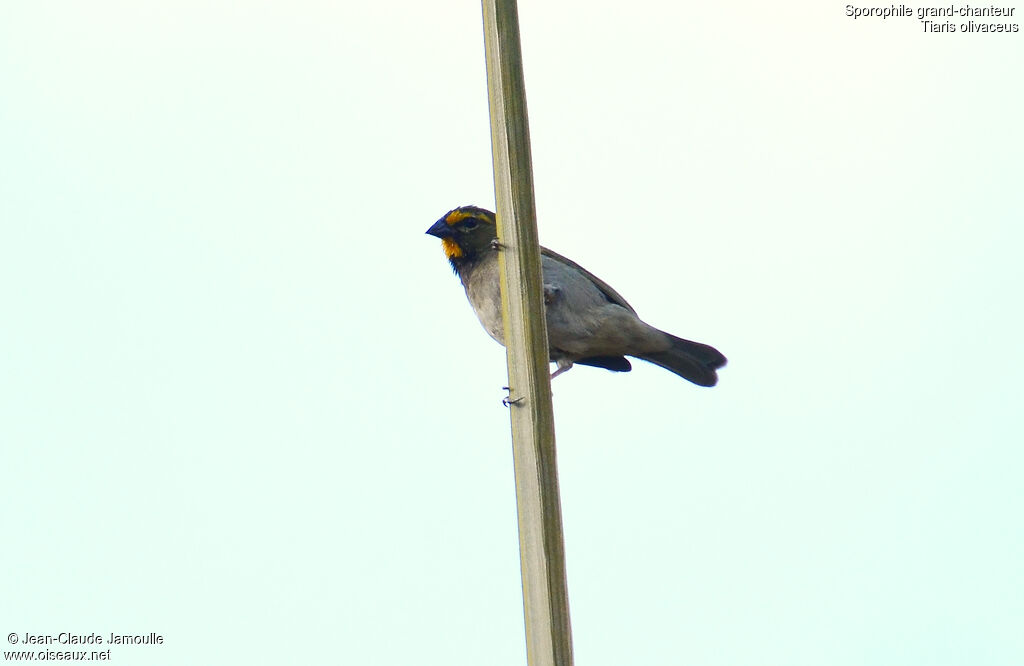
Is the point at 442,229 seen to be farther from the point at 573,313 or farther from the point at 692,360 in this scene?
the point at 692,360

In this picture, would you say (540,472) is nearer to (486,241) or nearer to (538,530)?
(538,530)

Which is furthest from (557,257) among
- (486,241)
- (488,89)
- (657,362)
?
(488,89)

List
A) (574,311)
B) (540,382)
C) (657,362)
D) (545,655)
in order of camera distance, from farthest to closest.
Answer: (657,362) → (574,311) → (540,382) → (545,655)

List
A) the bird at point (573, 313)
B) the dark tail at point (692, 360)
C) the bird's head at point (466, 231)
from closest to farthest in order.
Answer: the bird at point (573, 313), the bird's head at point (466, 231), the dark tail at point (692, 360)

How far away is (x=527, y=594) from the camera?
2.02 m

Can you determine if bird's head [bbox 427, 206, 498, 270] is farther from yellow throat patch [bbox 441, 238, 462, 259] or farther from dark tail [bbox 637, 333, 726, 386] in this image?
dark tail [bbox 637, 333, 726, 386]

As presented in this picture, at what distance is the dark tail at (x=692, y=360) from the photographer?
7516 mm

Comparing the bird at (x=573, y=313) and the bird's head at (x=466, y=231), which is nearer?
the bird at (x=573, y=313)

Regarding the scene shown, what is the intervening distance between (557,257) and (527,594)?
5112 millimetres

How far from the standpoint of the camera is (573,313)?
6.64 metres

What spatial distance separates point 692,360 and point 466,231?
6.01 ft

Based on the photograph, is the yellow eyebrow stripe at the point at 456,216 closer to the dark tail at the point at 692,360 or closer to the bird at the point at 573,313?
the bird at the point at 573,313

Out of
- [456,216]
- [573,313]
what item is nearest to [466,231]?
[456,216]

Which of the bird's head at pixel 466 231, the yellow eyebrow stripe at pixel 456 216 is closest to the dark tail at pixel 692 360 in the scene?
the bird's head at pixel 466 231
